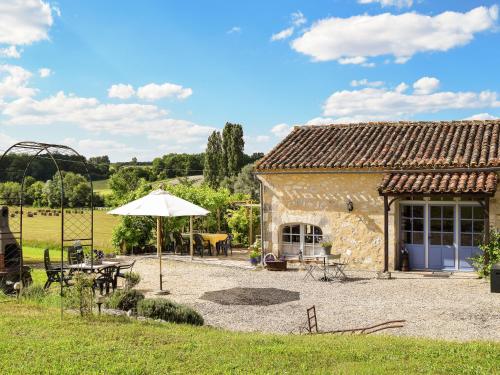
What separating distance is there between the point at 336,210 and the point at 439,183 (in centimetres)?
349

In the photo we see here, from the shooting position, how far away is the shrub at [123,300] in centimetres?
1050

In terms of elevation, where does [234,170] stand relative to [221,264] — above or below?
above

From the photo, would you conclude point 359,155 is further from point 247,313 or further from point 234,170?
point 234,170

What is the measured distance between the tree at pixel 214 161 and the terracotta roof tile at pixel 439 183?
3872 centimetres

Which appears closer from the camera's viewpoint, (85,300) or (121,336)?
(121,336)

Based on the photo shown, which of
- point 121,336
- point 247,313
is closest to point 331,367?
point 121,336

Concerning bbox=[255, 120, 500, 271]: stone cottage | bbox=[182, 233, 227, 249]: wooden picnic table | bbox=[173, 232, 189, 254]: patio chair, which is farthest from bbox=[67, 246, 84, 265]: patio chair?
bbox=[173, 232, 189, 254]: patio chair

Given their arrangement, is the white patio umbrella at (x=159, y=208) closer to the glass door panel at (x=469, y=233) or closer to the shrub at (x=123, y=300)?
the shrub at (x=123, y=300)

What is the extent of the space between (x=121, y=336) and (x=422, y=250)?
12152 mm

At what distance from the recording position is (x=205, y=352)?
7.19m

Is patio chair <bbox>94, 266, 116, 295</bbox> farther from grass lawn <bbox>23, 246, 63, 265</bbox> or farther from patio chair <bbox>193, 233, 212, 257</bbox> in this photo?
grass lawn <bbox>23, 246, 63, 265</bbox>

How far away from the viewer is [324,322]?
36.1 ft

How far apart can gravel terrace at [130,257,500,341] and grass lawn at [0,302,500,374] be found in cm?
227

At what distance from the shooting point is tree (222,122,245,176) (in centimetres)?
5356
